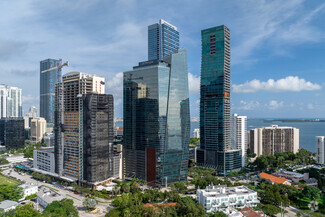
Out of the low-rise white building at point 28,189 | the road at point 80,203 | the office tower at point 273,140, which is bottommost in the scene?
the road at point 80,203

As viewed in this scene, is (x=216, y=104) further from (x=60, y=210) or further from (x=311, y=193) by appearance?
(x=60, y=210)

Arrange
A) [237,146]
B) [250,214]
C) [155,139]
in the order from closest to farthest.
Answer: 1. [250,214]
2. [155,139]
3. [237,146]

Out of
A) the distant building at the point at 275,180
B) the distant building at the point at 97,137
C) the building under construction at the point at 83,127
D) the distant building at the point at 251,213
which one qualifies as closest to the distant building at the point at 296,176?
the distant building at the point at 275,180

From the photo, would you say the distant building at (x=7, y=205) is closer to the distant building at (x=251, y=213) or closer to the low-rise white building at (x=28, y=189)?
the low-rise white building at (x=28, y=189)

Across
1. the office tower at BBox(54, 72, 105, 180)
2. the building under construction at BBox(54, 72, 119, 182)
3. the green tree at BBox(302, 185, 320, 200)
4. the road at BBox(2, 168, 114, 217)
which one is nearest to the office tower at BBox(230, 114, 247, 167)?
the green tree at BBox(302, 185, 320, 200)

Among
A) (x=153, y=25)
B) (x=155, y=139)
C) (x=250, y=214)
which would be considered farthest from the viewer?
(x=153, y=25)

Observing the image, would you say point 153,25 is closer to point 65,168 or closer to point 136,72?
point 136,72

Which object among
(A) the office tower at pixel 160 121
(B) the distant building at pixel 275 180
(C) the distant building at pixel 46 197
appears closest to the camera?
(C) the distant building at pixel 46 197

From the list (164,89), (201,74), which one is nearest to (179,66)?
(164,89)
